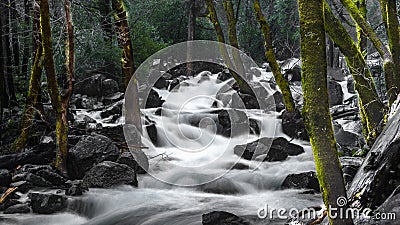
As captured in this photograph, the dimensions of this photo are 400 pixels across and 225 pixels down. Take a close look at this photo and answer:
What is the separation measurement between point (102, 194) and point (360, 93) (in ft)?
16.4

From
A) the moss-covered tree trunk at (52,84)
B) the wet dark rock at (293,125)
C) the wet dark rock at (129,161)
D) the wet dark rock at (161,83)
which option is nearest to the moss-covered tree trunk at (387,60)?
the wet dark rock at (293,125)

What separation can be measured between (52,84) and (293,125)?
6.94 metres

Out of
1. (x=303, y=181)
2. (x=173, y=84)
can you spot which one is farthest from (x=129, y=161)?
(x=173, y=84)

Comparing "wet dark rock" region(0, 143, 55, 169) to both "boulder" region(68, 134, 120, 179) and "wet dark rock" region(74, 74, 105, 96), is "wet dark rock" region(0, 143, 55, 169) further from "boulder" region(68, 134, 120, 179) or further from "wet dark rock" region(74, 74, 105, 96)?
"wet dark rock" region(74, 74, 105, 96)

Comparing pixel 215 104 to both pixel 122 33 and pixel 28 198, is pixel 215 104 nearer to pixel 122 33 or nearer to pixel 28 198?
pixel 122 33

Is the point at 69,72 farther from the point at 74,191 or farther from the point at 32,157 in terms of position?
the point at 74,191

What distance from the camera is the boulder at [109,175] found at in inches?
311

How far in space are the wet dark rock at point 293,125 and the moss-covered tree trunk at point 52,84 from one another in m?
6.49

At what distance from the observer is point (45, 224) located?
6.48 metres

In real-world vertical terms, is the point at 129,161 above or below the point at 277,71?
below

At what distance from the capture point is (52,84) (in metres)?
8.10

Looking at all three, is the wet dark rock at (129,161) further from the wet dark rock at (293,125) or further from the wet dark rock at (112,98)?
the wet dark rock at (112,98)

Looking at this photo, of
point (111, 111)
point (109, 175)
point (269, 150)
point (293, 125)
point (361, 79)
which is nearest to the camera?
point (361, 79)

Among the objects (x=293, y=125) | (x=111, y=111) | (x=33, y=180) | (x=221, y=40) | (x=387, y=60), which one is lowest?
(x=33, y=180)
